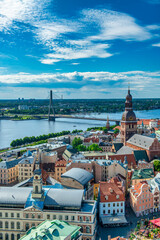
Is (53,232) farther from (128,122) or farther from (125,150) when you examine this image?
(128,122)

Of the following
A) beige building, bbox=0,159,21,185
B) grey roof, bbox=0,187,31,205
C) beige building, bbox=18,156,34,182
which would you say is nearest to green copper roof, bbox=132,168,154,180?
beige building, bbox=18,156,34,182

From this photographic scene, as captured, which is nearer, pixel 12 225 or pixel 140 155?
pixel 12 225

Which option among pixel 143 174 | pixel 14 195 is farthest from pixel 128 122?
pixel 14 195

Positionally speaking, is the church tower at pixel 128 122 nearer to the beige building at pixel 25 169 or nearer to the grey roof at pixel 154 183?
the grey roof at pixel 154 183

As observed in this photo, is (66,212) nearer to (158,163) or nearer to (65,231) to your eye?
(65,231)

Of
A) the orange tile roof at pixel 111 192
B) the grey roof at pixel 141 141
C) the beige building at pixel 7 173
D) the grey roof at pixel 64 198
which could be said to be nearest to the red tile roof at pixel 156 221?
the orange tile roof at pixel 111 192
